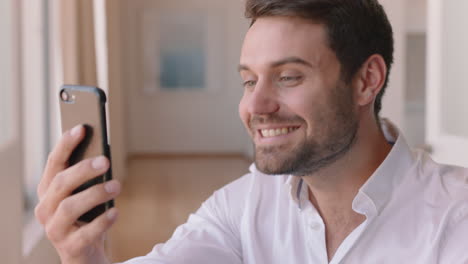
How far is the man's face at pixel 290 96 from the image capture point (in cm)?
129

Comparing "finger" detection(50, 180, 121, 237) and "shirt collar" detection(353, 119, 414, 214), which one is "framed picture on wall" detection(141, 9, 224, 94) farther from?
"finger" detection(50, 180, 121, 237)

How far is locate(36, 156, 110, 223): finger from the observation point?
37.6 inches

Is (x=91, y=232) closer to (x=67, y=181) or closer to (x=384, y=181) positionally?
(x=67, y=181)

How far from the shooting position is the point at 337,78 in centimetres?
136

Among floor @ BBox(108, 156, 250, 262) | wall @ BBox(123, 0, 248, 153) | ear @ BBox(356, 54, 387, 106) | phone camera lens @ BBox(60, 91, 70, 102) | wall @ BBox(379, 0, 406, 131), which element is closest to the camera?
phone camera lens @ BBox(60, 91, 70, 102)

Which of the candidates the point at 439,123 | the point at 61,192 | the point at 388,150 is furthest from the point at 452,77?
the point at 61,192

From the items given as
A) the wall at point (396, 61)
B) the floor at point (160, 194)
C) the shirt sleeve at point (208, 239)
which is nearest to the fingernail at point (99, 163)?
the shirt sleeve at point (208, 239)

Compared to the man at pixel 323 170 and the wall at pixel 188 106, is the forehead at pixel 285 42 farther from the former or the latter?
the wall at pixel 188 106

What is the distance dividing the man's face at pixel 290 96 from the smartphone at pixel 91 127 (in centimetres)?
38

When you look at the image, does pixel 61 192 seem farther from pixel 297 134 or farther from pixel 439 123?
pixel 439 123

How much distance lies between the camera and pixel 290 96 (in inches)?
51.2

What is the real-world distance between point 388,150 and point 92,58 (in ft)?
10.9

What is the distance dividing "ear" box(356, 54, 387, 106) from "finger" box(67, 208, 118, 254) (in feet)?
2.16

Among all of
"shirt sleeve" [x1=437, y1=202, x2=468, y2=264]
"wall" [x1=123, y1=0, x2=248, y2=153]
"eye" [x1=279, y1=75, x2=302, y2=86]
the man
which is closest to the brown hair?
the man
